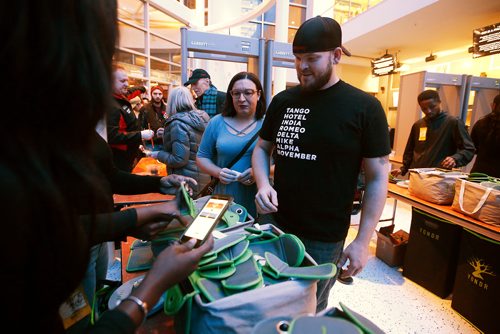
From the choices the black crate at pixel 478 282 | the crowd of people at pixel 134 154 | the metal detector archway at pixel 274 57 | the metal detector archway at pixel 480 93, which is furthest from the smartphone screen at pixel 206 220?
the metal detector archway at pixel 480 93

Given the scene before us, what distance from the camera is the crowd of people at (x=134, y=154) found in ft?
1.42

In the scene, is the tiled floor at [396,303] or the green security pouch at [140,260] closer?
the green security pouch at [140,260]

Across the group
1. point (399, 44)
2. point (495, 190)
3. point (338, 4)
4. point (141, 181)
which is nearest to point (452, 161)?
point (495, 190)

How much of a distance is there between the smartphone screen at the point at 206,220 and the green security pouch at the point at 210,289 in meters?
0.09

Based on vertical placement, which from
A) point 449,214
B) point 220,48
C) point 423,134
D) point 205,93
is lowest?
point 449,214

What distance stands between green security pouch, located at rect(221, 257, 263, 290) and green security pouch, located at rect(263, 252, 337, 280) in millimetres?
39

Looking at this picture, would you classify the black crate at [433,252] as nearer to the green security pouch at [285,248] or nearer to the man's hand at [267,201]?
the man's hand at [267,201]

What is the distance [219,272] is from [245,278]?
8 cm

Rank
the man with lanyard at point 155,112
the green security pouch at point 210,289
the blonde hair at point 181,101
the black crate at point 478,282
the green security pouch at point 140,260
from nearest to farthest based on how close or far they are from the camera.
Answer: the green security pouch at point 210,289
the green security pouch at point 140,260
the black crate at point 478,282
the blonde hair at point 181,101
the man with lanyard at point 155,112

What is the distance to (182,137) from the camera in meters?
2.58

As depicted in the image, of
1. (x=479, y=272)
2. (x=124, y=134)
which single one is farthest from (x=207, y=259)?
(x=124, y=134)

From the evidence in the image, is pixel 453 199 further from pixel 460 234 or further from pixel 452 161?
pixel 452 161

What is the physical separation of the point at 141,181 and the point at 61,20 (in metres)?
1.04

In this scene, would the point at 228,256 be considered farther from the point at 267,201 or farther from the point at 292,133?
the point at 292,133
